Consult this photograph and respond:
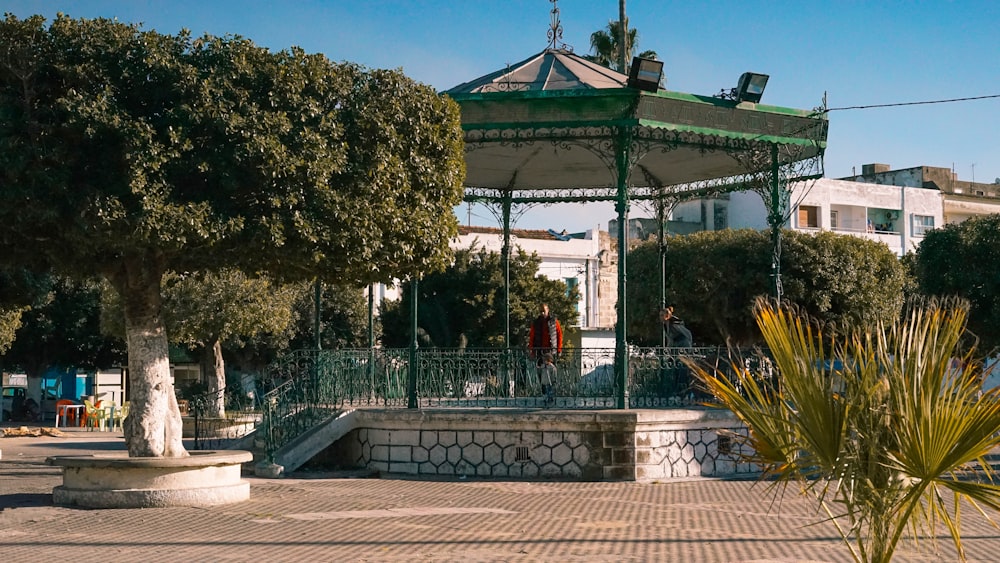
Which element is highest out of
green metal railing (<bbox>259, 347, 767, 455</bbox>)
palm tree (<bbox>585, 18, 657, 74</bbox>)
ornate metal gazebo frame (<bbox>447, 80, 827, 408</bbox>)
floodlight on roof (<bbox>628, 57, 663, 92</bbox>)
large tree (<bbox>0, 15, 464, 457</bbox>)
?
palm tree (<bbox>585, 18, 657, 74</bbox>)

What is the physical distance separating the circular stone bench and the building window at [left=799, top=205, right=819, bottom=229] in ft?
174

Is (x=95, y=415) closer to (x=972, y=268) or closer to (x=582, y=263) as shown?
(x=972, y=268)

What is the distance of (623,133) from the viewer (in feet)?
52.7

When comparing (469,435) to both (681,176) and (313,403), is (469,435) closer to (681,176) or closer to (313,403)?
(313,403)

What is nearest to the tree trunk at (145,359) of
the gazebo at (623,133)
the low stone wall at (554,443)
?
the low stone wall at (554,443)

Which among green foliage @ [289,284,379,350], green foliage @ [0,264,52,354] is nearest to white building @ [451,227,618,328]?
green foliage @ [289,284,379,350]

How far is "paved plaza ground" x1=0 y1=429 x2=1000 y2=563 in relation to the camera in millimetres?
9484

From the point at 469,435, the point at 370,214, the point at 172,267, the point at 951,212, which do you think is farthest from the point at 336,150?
the point at 951,212

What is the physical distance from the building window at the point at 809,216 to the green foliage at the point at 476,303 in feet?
66.9

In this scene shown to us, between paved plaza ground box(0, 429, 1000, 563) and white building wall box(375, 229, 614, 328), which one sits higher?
white building wall box(375, 229, 614, 328)

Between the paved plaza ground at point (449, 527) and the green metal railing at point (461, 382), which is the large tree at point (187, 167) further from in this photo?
the green metal railing at point (461, 382)

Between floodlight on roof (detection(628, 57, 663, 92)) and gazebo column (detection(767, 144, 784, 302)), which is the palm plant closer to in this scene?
floodlight on roof (detection(628, 57, 663, 92))

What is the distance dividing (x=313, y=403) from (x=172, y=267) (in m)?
4.57

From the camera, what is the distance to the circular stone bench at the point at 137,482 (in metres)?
12.3
